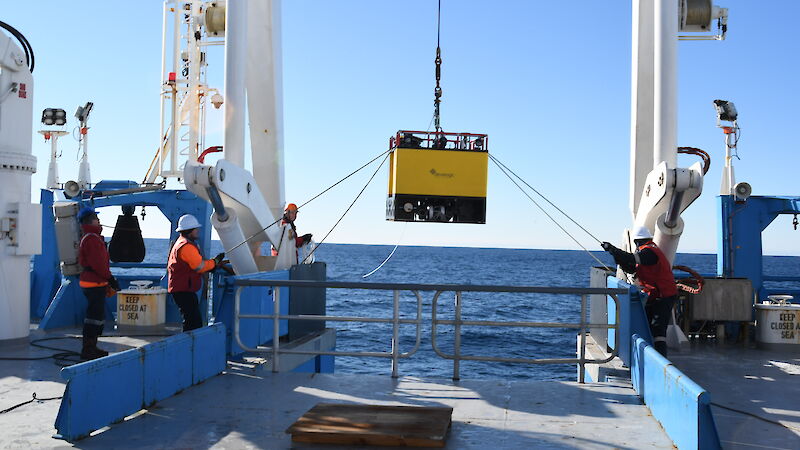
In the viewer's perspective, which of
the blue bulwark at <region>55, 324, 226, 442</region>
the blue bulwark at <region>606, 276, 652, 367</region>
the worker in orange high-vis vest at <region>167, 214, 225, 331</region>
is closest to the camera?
the blue bulwark at <region>55, 324, 226, 442</region>

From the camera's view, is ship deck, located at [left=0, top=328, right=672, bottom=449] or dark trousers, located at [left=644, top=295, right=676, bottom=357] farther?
dark trousers, located at [left=644, top=295, right=676, bottom=357]

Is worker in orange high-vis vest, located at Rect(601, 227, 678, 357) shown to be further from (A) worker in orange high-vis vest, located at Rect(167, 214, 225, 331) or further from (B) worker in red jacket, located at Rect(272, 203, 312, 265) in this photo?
(B) worker in red jacket, located at Rect(272, 203, 312, 265)

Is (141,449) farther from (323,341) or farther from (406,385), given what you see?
(323,341)

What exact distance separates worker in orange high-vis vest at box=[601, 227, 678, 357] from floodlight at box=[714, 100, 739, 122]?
6241 mm

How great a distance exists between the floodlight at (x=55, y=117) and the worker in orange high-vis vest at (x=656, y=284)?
12651 mm

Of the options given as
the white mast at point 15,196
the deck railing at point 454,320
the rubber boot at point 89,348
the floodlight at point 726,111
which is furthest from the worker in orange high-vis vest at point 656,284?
the white mast at point 15,196

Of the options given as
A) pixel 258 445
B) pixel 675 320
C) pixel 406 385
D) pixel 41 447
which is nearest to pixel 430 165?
pixel 406 385

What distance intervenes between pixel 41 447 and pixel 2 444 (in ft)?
1.11

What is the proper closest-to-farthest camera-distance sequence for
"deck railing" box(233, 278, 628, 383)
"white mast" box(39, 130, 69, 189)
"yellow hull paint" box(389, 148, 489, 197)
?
"deck railing" box(233, 278, 628, 383) < "yellow hull paint" box(389, 148, 489, 197) < "white mast" box(39, 130, 69, 189)

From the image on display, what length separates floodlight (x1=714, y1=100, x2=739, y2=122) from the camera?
1436 cm

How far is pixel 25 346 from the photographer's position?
10.9m

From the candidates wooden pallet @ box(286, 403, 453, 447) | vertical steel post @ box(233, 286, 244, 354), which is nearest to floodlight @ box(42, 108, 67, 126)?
vertical steel post @ box(233, 286, 244, 354)

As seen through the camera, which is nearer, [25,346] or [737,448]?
[737,448]

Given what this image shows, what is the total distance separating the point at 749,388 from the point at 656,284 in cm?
156
